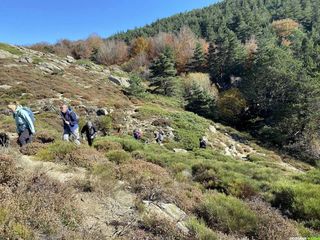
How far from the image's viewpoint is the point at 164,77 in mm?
52625

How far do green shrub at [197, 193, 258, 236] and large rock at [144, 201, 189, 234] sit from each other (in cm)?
42

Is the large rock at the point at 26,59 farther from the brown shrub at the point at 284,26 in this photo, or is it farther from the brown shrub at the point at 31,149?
the brown shrub at the point at 284,26

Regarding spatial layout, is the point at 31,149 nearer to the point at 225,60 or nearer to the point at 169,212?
the point at 169,212

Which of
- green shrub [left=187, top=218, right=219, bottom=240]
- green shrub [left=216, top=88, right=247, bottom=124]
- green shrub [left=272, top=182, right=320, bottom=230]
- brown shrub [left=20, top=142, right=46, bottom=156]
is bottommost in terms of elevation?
green shrub [left=216, top=88, right=247, bottom=124]

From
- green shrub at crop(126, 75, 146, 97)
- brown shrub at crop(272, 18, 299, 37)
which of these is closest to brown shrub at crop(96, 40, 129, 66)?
brown shrub at crop(272, 18, 299, 37)

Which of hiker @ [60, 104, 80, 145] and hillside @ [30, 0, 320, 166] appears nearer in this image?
hiker @ [60, 104, 80, 145]

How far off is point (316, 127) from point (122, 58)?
2376 inches

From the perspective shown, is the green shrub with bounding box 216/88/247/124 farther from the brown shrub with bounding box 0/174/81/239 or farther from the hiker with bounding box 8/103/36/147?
the brown shrub with bounding box 0/174/81/239

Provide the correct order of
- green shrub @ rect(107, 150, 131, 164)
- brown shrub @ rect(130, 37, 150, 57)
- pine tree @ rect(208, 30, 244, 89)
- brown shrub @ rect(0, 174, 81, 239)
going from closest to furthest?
brown shrub @ rect(0, 174, 81, 239)
green shrub @ rect(107, 150, 131, 164)
pine tree @ rect(208, 30, 244, 89)
brown shrub @ rect(130, 37, 150, 57)

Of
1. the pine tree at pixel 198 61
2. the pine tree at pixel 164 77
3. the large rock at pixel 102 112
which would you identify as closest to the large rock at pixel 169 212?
the large rock at pixel 102 112

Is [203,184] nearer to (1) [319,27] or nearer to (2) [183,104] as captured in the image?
(2) [183,104]

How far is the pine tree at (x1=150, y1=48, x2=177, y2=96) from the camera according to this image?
51719 mm

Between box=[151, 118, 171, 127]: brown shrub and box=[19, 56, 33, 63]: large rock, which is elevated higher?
box=[19, 56, 33, 63]: large rock

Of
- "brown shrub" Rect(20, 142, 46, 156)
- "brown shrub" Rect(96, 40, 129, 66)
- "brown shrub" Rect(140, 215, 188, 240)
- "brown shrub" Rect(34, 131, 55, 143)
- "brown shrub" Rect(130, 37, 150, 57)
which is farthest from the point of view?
"brown shrub" Rect(130, 37, 150, 57)
